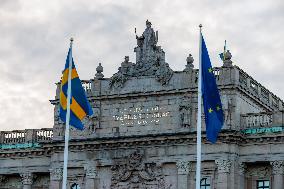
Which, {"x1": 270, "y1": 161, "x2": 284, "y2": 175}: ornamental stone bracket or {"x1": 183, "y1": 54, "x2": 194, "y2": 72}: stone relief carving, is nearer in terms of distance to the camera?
{"x1": 270, "y1": 161, "x2": 284, "y2": 175}: ornamental stone bracket

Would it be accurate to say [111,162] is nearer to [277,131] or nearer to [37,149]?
[37,149]

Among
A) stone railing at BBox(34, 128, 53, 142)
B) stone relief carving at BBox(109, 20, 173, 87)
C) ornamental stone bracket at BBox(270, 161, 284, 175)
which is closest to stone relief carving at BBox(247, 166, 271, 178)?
ornamental stone bracket at BBox(270, 161, 284, 175)

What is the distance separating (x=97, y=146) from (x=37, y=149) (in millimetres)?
6651

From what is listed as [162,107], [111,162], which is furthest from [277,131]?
[111,162]

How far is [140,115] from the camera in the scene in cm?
6347

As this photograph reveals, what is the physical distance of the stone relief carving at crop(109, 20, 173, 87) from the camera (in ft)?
208

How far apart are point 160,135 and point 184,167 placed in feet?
9.68

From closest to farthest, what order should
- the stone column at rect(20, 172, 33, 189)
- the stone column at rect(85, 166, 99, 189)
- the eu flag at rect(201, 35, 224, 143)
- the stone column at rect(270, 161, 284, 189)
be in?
the eu flag at rect(201, 35, 224, 143) → the stone column at rect(270, 161, 284, 189) → the stone column at rect(85, 166, 99, 189) → the stone column at rect(20, 172, 33, 189)

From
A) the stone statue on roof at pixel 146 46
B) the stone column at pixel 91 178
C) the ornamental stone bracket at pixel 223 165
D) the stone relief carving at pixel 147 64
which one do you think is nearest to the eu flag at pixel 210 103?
the ornamental stone bracket at pixel 223 165

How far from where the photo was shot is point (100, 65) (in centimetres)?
6619

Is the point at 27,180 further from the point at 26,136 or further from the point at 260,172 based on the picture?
the point at 260,172

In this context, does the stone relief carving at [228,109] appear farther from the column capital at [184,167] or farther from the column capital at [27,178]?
the column capital at [27,178]

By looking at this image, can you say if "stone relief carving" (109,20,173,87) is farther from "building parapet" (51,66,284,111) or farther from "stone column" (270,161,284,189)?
"stone column" (270,161,284,189)

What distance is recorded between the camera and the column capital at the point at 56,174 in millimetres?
65675
